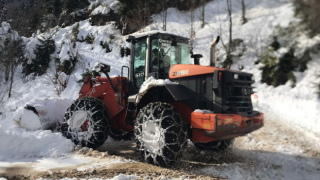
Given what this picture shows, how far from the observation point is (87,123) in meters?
5.27

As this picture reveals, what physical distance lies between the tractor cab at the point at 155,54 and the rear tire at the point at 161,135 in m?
0.92

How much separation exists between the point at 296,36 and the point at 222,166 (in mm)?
3688


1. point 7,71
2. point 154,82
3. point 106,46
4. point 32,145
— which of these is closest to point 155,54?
point 154,82

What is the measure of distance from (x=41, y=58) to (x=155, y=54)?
1852cm

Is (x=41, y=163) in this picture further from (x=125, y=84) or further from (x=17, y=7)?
(x=17, y=7)

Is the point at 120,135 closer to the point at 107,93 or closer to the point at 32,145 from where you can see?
the point at 107,93

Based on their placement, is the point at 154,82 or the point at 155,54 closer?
the point at 154,82

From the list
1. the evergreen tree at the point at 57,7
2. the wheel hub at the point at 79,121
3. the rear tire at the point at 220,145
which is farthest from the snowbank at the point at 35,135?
the evergreen tree at the point at 57,7

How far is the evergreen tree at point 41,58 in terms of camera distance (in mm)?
19600

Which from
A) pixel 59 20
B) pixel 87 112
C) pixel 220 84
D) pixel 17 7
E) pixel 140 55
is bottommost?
pixel 87 112

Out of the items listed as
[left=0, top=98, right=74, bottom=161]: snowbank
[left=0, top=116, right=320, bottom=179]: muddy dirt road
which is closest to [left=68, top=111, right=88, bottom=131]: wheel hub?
[left=0, top=98, right=74, bottom=161]: snowbank

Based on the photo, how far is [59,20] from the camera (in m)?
26.3

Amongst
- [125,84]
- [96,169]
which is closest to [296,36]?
[96,169]

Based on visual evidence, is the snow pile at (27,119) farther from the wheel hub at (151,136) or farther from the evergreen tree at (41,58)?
the evergreen tree at (41,58)
